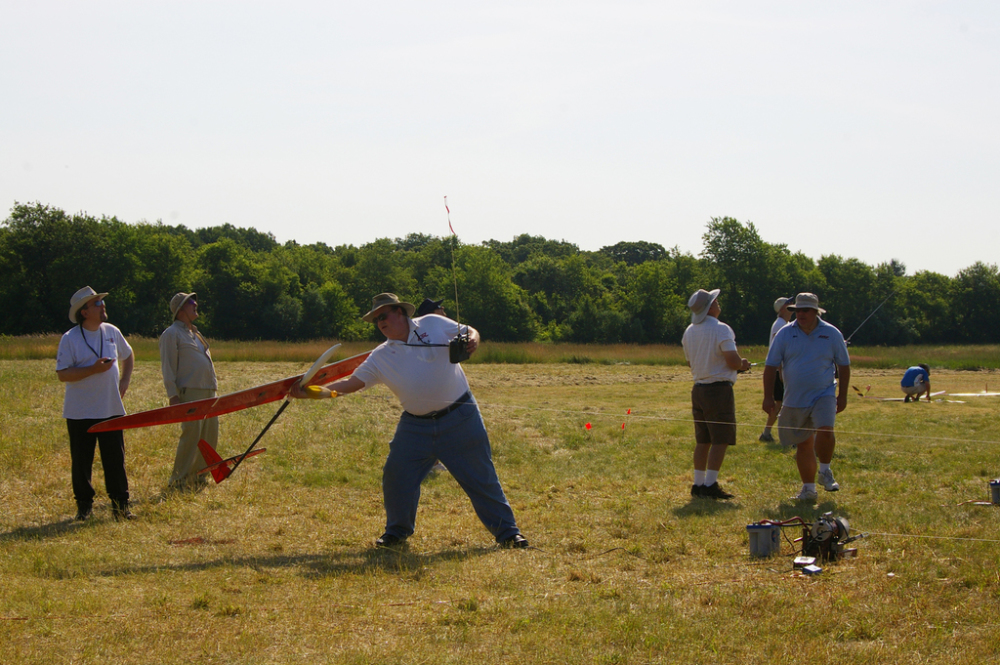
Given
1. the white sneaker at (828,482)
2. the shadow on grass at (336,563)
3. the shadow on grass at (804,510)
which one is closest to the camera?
the shadow on grass at (336,563)

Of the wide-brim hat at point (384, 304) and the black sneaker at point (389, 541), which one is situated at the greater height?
the wide-brim hat at point (384, 304)

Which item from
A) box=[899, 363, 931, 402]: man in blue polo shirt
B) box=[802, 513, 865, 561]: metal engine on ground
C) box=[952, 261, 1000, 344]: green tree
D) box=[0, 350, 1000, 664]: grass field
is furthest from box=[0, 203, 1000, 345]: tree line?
box=[802, 513, 865, 561]: metal engine on ground

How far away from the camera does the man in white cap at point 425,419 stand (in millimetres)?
6449

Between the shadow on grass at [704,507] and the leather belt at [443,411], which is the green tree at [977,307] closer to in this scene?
the shadow on grass at [704,507]

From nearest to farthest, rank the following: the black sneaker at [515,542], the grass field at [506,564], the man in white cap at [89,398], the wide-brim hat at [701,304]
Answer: the grass field at [506,564], the black sneaker at [515,542], the man in white cap at [89,398], the wide-brim hat at [701,304]

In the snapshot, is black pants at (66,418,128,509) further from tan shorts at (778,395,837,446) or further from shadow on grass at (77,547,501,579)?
tan shorts at (778,395,837,446)

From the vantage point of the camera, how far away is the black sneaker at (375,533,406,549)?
6.55m

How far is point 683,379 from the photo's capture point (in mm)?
28141

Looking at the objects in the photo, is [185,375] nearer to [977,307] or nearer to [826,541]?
[826,541]

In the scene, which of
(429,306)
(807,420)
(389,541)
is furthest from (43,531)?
(807,420)

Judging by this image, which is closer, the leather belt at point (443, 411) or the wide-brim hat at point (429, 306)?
the leather belt at point (443, 411)

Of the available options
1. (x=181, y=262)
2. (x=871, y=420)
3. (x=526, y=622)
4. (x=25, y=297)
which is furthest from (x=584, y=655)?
(x=181, y=262)

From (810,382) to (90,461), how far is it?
6.59m

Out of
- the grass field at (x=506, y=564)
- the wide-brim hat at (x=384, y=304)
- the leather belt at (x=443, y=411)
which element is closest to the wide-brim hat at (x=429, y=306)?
the wide-brim hat at (x=384, y=304)
